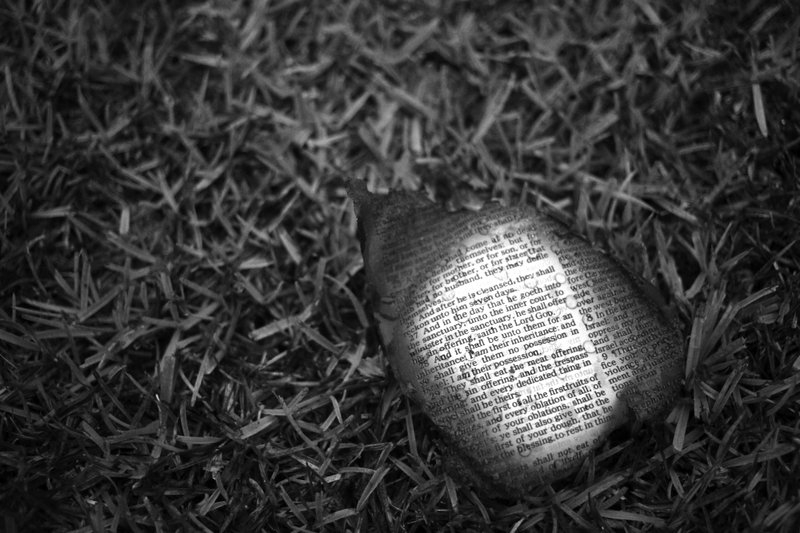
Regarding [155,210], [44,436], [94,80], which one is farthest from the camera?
[94,80]

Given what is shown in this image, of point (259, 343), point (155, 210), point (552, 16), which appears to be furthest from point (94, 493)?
point (552, 16)

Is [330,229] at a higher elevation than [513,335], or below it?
below

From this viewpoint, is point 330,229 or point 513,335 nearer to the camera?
point 513,335

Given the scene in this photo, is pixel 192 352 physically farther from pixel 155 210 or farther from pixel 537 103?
pixel 537 103
